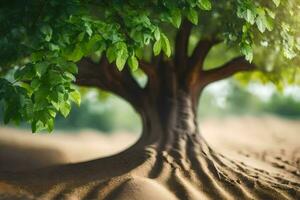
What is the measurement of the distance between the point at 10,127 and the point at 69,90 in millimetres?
15593

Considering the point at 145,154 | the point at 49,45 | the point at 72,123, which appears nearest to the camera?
the point at 49,45

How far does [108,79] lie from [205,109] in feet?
61.3

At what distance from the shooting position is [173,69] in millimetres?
9094

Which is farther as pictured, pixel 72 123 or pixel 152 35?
pixel 72 123

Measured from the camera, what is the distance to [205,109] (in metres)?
27.4

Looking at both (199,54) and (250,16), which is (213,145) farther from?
(250,16)

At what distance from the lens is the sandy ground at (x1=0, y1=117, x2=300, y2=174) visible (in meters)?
10.2

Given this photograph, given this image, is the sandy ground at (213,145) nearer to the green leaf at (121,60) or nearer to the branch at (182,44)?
the branch at (182,44)

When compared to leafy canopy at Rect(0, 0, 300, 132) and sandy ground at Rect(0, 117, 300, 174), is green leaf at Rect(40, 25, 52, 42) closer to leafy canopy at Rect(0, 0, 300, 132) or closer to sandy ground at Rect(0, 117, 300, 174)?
leafy canopy at Rect(0, 0, 300, 132)

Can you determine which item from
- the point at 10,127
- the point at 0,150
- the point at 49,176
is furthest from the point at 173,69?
the point at 10,127

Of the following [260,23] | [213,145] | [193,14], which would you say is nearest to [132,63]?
[193,14]

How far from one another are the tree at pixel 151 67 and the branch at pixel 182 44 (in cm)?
2

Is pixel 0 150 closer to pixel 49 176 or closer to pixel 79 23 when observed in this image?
pixel 49 176

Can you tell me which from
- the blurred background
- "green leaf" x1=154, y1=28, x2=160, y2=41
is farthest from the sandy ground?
"green leaf" x1=154, y1=28, x2=160, y2=41
